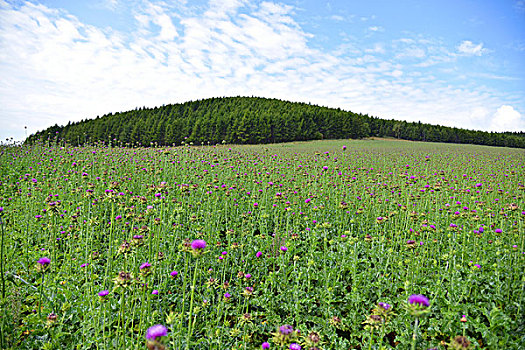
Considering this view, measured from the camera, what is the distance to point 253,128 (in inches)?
2172

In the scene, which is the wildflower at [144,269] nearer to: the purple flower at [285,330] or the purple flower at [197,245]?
the purple flower at [197,245]

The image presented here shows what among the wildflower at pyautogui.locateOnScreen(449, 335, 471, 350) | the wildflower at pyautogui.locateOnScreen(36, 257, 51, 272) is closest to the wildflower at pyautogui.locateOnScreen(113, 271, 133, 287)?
the wildflower at pyautogui.locateOnScreen(36, 257, 51, 272)

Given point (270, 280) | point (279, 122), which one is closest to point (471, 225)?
point (270, 280)

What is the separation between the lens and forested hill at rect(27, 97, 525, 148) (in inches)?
2180

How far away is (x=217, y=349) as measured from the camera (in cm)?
256

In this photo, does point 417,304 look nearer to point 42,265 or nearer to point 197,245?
point 197,245

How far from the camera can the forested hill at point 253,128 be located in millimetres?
55375

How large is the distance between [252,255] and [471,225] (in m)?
4.15

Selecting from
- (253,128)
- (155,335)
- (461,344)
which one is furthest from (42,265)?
(253,128)

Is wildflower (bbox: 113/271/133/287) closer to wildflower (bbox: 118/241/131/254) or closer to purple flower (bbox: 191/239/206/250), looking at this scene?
wildflower (bbox: 118/241/131/254)

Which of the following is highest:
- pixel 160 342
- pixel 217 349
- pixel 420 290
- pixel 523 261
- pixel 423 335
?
pixel 160 342

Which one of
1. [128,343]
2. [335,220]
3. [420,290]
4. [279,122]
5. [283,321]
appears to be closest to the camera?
[128,343]

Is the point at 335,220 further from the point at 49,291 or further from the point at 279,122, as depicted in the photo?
the point at 279,122

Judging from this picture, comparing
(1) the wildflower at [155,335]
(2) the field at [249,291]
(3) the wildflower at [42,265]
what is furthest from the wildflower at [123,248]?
(1) the wildflower at [155,335]
